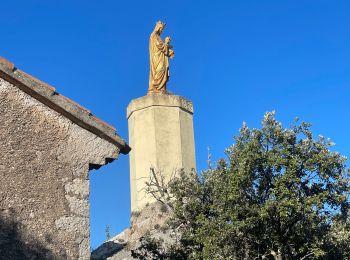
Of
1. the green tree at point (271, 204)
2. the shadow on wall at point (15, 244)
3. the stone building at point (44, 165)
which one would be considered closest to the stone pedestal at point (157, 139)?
the green tree at point (271, 204)

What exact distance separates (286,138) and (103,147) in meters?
7.91

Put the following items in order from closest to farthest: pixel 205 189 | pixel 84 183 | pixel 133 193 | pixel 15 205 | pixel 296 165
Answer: pixel 15 205 → pixel 84 183 → pixel 296 165 → pixel 205 189 → pixel 133 193

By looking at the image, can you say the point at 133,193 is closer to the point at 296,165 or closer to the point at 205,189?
the point at 205,189

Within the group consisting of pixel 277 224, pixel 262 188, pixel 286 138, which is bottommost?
pixel 277 224

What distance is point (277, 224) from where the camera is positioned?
→ 12.6 metres

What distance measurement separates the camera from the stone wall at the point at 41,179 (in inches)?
209

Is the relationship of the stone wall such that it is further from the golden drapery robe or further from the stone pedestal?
the golden drapery robe

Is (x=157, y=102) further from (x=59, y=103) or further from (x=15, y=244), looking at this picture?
(x=15, y=244)

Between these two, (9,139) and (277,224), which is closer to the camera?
(9,139)

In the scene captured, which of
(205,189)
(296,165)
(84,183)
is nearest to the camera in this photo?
(84,183)

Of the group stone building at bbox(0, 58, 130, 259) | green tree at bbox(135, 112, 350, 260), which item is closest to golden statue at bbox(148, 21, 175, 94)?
green tree at bbox(135, 112, 350, 260)

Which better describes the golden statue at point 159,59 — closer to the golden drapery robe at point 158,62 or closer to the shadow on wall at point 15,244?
the golden drapery robe at point 158,62

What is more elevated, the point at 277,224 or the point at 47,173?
the point at 277,224

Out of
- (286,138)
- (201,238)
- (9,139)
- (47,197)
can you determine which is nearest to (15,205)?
(47,197)
